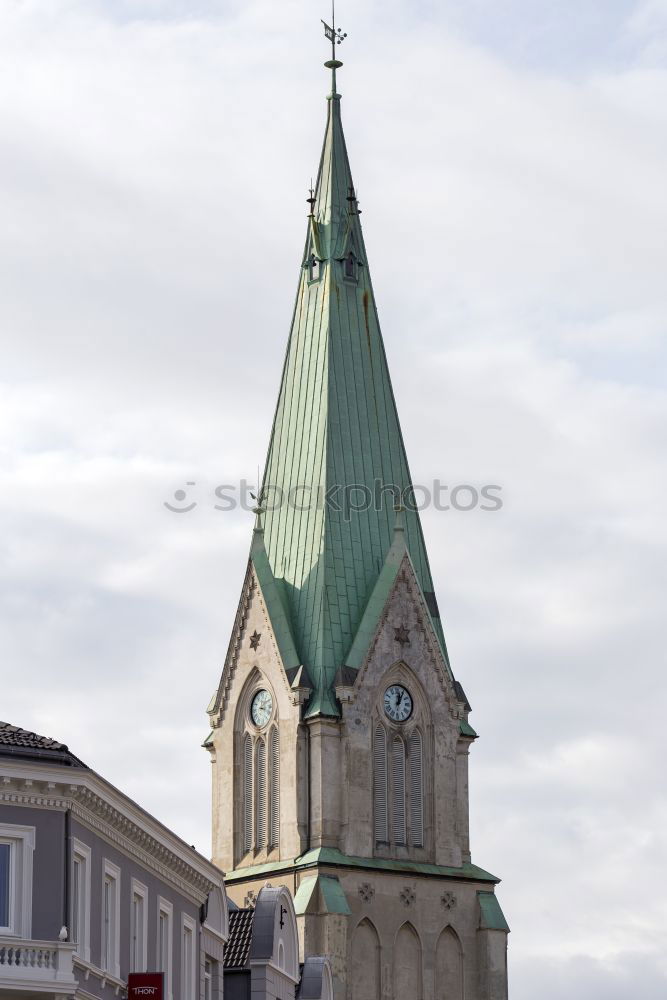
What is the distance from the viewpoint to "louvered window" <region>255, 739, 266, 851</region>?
317ft

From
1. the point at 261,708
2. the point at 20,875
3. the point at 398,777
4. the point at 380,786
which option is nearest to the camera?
the point at 20,875

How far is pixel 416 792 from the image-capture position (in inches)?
3836

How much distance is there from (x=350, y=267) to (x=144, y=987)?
54.8 meters

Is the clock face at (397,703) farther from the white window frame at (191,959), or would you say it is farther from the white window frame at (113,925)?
the white window frame at (113,925)

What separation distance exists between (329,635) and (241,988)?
32557 millimetres

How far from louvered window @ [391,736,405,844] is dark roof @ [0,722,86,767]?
1842 inches

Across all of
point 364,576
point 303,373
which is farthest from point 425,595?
point 303,373

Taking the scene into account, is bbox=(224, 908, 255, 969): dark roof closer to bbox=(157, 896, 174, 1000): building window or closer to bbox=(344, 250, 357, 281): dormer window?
bbox=(157, 896, 174, 1000): building window

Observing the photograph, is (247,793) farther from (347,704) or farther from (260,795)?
(347,704)

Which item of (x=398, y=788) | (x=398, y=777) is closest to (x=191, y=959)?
(x=398, y=788)

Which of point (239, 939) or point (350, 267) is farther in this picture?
point (350, 267)

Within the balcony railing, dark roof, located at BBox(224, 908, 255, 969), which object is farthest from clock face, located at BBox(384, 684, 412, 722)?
the balcony railing

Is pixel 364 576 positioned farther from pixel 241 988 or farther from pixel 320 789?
pixel 241 988

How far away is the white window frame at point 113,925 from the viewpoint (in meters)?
52.6
